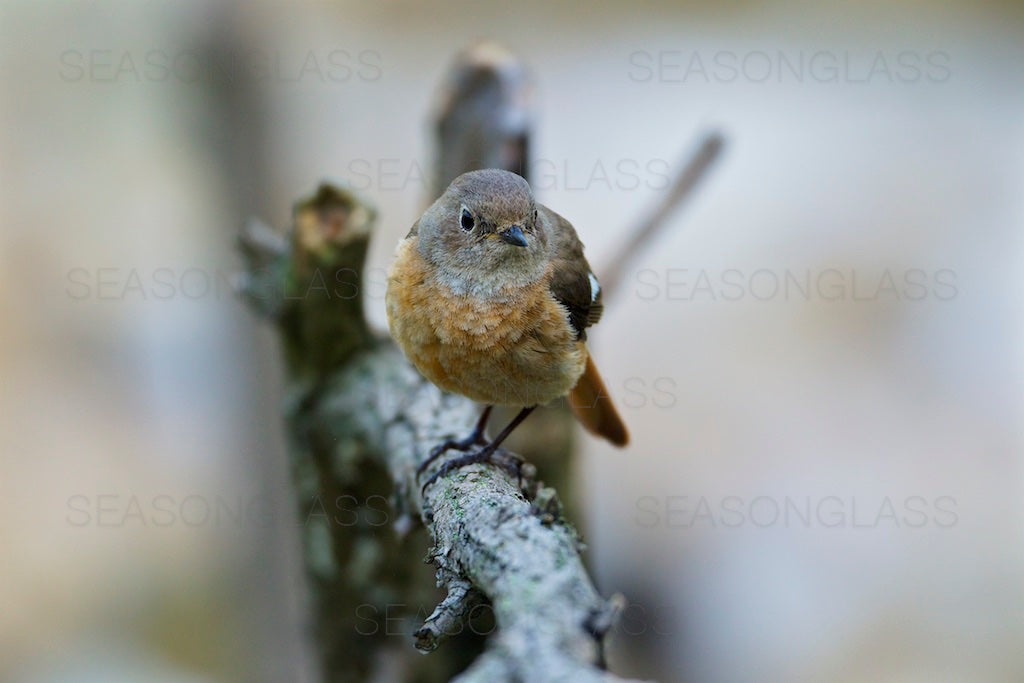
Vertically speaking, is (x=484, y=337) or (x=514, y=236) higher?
(x=514, y=236)

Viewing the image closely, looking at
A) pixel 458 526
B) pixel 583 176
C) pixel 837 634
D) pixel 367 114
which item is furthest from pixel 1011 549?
pixel 367 114

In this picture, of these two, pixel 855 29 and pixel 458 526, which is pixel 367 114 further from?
pixel 458 526

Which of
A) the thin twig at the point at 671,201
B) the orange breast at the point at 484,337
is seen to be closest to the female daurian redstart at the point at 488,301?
the orange breast at the point at 484,337

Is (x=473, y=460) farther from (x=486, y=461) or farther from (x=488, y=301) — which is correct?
(x=488, y=301)

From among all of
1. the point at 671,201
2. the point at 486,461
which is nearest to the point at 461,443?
the point at 486,461

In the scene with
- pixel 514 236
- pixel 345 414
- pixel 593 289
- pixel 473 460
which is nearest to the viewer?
pixel 473 460

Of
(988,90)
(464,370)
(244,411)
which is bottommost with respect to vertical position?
(244,411)
